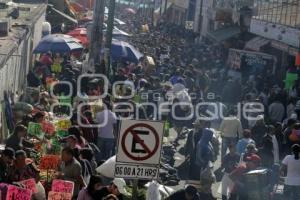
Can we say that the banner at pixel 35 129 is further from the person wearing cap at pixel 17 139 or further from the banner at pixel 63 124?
the person wearing cap at pixel 17 139

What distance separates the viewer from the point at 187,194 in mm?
11617

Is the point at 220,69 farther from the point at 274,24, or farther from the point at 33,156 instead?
the point at 33,156

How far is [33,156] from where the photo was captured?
44.0 feet

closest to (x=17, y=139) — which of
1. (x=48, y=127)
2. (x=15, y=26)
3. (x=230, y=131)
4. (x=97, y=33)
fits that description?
(x=48, y=127)

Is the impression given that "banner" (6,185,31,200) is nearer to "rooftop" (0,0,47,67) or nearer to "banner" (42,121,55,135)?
"banner" (42,121,55,135)

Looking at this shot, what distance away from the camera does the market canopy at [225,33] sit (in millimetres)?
51450

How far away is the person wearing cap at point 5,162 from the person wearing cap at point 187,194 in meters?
2.22

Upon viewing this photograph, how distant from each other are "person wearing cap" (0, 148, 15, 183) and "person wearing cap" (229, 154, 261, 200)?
4365mm

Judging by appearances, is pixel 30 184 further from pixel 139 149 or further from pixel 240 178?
pixel 240 178

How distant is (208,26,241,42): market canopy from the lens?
51.5 meters

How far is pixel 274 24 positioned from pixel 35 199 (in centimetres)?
2951

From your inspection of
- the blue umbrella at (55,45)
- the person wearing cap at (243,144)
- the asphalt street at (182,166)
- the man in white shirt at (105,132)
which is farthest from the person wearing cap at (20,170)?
the blue umbrella at (55,45)

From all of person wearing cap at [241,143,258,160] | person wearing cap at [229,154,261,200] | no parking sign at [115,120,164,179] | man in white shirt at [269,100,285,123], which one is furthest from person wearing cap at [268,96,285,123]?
no parking sign at [115,120,164,179]

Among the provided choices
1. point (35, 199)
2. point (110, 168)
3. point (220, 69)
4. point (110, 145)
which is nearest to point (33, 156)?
point (110, 168)
